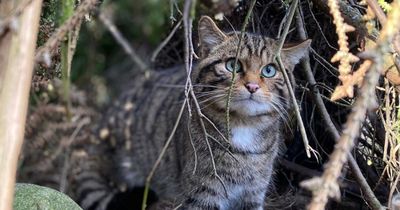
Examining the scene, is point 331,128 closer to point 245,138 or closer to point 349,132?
point 245,138

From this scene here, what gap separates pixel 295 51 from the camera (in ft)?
10.3

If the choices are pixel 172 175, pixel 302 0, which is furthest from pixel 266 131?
pixel 172 175

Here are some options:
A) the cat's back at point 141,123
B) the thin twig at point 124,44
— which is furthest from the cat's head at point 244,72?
the thin twig at point 124,44

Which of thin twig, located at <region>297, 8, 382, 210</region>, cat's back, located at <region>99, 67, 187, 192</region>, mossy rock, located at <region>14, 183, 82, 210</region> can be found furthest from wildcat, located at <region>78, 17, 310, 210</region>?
cat's back, located at <region>99, 67, 187, 192</region>

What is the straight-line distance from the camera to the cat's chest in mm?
3232

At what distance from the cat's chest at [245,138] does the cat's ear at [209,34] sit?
409mm

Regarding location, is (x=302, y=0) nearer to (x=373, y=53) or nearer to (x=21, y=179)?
(x=373, y=53)

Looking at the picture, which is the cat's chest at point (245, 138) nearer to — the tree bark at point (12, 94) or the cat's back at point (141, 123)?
the cat's back at point (141, 123)

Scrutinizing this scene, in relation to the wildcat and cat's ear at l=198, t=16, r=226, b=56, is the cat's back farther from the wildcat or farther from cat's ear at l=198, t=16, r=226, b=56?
cat's ear at l=198, t=16, r=226, b=56

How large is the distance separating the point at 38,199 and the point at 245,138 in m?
1.01

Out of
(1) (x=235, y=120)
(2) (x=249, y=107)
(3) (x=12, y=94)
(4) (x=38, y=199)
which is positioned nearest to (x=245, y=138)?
(1) (x=235, y=120)

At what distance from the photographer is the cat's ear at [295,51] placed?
3078 millimetres

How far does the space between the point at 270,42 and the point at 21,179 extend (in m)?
2.20

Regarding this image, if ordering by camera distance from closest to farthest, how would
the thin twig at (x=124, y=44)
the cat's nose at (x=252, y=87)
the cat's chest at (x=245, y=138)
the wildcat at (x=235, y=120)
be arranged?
the thin twig at (x=124, y=44) < the cat's nose at (x=252, y=87) < the wildcat at (x=235, y=120) < the cat's chest at (x=245, y=138)
